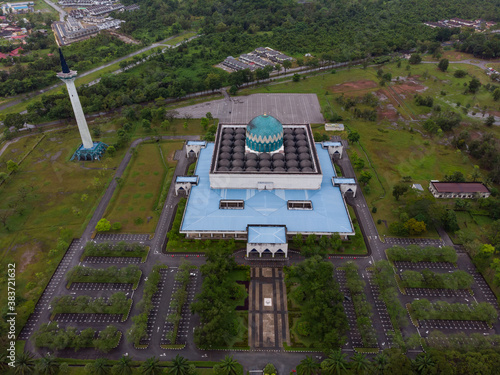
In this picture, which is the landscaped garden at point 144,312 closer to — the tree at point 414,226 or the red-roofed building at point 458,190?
the tree at point 414,226

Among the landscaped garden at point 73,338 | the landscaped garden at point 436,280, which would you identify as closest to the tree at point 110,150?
the landscaped garden at point 73,338

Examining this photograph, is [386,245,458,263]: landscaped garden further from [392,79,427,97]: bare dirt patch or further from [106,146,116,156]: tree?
[392,79,427,97]: bare dirt patch

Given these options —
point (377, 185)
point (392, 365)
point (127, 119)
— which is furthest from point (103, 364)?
point (127, 119)

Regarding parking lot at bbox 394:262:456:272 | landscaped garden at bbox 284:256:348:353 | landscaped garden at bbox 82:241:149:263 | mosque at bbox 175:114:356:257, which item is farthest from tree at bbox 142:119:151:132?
parking lot at bbox 394:262:456:272

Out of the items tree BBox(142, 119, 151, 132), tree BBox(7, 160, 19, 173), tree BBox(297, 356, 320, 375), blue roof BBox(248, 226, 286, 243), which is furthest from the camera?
tree BBox(142, 119, 151, 132)

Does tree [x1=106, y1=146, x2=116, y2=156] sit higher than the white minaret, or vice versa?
the white minaret

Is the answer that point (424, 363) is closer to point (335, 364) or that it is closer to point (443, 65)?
point (335, 364)

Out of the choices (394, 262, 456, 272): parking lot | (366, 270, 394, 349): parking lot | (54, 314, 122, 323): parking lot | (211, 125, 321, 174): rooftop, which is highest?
(211, 125, 321, 174): rooftop

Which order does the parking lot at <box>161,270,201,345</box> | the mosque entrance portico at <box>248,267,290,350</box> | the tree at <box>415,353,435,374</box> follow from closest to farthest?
the tree at <box>415,353,435,374</box>
the mosque entrance portico at <box>248,267,290,350</box>
the parking lot at <box>161,270,201,345</box>

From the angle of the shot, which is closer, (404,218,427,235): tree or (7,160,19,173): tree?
(404,218,427,235): tree
